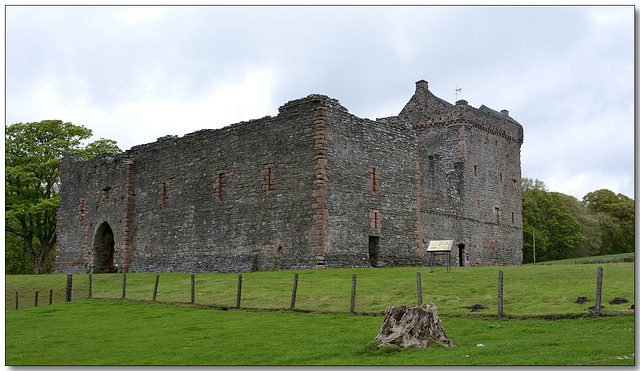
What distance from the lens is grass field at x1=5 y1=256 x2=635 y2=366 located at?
443 inches

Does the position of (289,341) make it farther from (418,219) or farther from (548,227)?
(548,227)

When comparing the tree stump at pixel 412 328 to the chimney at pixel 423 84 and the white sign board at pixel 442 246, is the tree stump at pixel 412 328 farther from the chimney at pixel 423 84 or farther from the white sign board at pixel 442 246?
the chimney at pixel 423 84

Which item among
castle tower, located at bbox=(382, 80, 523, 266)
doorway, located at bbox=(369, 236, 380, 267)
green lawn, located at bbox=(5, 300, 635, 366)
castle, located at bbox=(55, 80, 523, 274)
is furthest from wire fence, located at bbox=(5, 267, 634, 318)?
castle tower, located at bbox=(382, 80, 523, 266)

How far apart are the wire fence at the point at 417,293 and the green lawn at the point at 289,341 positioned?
854 mm

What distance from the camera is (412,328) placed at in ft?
39.4

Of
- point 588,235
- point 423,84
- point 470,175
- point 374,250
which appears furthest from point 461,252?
point 588,235

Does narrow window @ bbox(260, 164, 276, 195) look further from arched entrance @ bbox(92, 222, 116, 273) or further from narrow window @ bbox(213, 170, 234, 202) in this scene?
arched entrance @ bbox(92, 222, 116, 273)

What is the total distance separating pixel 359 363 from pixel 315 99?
18097 mm

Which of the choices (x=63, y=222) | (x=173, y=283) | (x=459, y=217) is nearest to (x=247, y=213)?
(x=173, y=283)

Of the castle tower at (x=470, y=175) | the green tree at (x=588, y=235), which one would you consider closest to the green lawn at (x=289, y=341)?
the castle tower at (x=470, y=175)

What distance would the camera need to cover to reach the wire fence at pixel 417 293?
1513cm

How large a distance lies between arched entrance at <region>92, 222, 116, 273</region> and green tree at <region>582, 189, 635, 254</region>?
Answer: 4940cm

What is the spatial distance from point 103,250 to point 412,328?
3047cm

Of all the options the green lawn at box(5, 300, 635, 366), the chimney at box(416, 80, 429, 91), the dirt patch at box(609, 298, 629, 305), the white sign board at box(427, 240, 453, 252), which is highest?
the chimney at box(416, 80, 429, 91)
